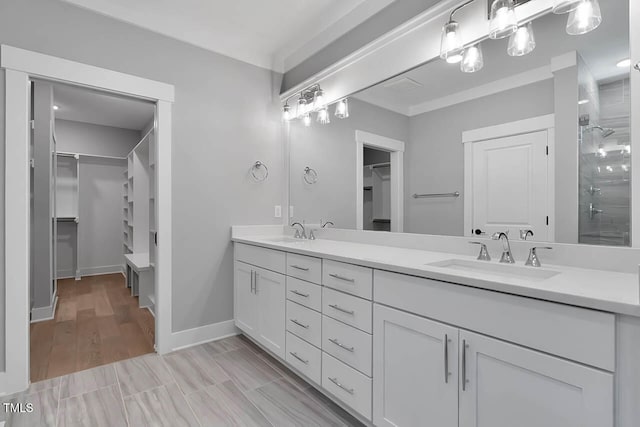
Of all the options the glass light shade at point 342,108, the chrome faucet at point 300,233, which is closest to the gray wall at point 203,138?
the chrome faucet at point 300,233

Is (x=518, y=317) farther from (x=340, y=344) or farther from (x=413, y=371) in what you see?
(x=340, y=344)

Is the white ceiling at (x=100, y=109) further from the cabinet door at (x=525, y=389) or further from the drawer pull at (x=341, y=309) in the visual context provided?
the cabinet door at (x=525, y=389)

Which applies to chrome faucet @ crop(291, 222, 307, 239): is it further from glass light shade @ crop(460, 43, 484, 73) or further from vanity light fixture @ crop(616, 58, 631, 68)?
vanity light fixture @ crop(616, 58, 631, 68)

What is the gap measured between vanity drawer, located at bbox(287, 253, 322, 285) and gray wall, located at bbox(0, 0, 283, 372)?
0.96 m

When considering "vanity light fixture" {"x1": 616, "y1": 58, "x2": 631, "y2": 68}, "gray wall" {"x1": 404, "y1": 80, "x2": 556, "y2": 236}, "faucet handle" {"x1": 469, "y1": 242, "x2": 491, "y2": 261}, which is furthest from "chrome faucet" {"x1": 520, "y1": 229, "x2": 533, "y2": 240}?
"vanity light fixture" {"x1": 616, "y1": 58, "x2": 631, "y2": 68}

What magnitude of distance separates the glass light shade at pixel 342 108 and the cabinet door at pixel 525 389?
1812mm

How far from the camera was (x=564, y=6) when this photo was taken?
1280 millimetres

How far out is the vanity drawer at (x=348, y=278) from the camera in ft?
4.86

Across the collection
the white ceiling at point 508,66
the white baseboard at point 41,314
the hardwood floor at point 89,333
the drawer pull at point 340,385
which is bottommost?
the hardwood floor at point 89,333

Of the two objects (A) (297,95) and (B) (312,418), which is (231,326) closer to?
(B) (312,418)

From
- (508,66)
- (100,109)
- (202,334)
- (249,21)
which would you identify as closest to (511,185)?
(508,66)

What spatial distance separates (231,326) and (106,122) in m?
4.29

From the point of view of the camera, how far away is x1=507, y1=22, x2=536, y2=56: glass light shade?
1419 millimetres

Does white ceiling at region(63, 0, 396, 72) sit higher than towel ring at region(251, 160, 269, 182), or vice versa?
white ceiling at region(63, 0, 396, 72)
